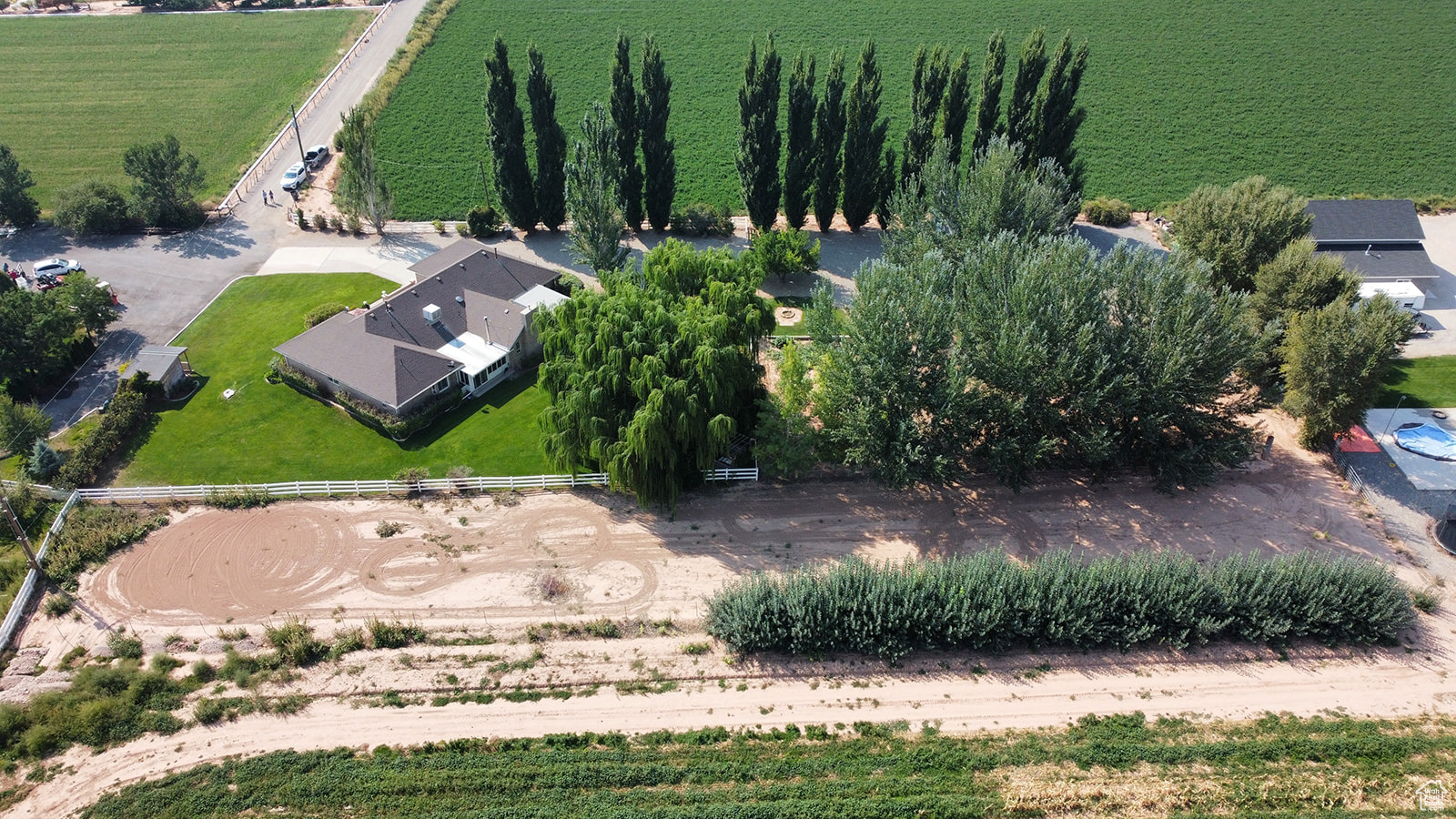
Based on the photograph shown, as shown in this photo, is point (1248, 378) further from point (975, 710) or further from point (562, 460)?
point (562, 460)

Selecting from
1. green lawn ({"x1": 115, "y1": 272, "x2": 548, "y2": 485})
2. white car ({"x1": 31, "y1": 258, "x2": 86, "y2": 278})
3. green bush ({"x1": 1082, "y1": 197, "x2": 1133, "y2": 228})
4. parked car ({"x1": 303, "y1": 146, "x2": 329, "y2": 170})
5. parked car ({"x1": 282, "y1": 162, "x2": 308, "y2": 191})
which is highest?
parked car ({"x1": 303, "y1": 146, "x2": 329, "y2": 170})

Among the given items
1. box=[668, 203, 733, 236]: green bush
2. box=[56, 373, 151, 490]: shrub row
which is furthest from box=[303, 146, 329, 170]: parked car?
box=[668, 203, 733, 236]: green bush

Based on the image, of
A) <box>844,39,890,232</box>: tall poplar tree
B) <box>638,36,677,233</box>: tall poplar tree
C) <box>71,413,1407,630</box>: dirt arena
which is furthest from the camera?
<box>638,36,677,233</box>: tall poplar tree

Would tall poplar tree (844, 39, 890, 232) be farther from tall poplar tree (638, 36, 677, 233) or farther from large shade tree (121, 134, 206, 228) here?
large shade tree (121, 134, 206, 228)

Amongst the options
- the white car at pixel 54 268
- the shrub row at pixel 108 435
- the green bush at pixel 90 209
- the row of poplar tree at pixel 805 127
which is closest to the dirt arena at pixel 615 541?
the shrub row at pixel 108 435

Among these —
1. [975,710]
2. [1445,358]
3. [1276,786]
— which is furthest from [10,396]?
[1445,358]

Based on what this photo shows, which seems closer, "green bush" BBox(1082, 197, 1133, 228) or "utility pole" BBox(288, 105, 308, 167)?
"green bush" BBox(1082, 197, 1133, 228)

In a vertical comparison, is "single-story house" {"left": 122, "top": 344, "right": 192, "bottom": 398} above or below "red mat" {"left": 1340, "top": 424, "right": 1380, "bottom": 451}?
above
